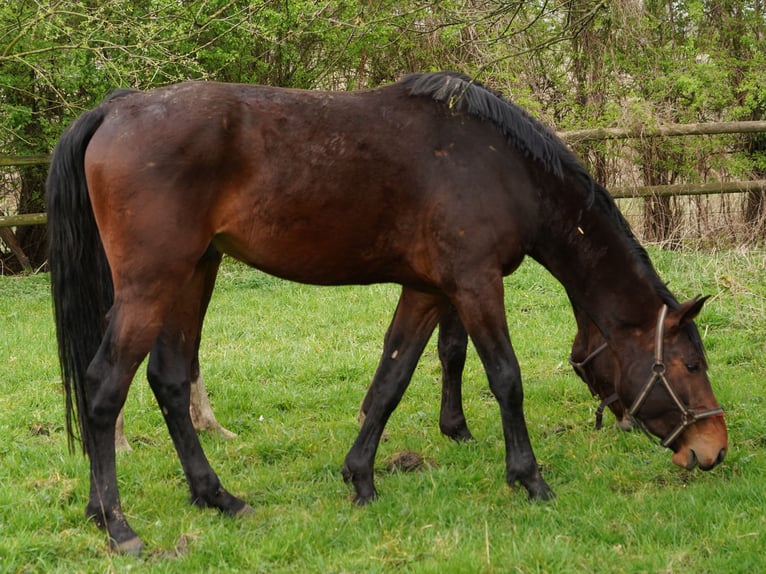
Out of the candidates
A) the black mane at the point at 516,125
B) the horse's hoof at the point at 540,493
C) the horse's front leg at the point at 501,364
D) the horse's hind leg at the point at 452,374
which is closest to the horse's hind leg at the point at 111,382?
the horse's front leg at the point at 501,364

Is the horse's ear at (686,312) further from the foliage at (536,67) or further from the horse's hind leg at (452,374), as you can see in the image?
the foliage at (536,67)

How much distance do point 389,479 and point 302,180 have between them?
5.94 feet

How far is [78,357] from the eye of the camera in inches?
169

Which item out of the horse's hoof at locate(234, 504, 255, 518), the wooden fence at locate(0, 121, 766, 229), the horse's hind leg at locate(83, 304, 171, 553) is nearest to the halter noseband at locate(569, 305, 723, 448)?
the horse's hoof at locate(234, 504, 255, 518)

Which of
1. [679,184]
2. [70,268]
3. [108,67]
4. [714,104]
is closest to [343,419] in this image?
[70,268]

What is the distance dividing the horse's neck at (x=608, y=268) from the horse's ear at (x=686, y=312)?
0.41ft

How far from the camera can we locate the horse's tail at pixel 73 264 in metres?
4.23

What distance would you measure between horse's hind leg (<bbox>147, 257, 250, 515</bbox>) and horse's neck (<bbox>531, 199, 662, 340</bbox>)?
2013mm

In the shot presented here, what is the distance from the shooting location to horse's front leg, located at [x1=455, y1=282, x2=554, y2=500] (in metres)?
4.34

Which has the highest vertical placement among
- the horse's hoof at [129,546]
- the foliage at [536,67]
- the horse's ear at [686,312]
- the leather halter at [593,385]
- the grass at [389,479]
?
the foliage at [536,67]

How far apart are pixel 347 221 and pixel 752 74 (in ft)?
34.0

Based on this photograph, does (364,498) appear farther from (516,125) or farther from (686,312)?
(516,125)

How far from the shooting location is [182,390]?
4473 millimetres

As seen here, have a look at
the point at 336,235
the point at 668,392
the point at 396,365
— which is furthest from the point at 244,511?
the point at 668,392
